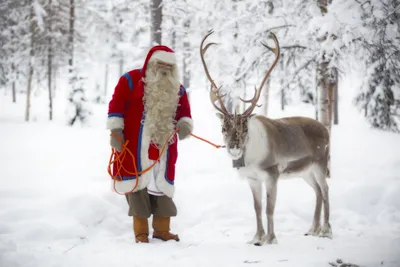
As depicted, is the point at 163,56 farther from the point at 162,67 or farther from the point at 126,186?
the point at 126,186

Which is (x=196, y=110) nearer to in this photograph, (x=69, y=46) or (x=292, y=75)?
(x=69, y=46)

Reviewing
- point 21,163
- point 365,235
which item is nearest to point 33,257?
point 365,235

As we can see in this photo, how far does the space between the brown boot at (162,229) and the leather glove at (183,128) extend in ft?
3.42

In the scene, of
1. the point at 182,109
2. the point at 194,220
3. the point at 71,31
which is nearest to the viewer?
the point at 182,109

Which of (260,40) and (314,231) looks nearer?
(314,231)

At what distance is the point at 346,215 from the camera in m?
5.32

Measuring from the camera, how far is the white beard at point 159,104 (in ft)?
13.5

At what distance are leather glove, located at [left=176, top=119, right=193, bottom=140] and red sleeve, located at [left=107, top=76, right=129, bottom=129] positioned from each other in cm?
70

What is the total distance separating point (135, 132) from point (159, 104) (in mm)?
440

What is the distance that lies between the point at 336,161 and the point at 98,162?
22.1 ft

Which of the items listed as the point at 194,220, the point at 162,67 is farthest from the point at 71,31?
the point at 194,220

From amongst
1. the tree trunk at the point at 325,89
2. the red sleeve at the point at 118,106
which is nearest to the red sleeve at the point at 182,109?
the red sleeve at the point at 118,106

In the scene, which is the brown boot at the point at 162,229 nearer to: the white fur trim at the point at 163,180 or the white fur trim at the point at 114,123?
the white fur trim at the point at 163,180

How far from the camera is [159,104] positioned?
412cm
